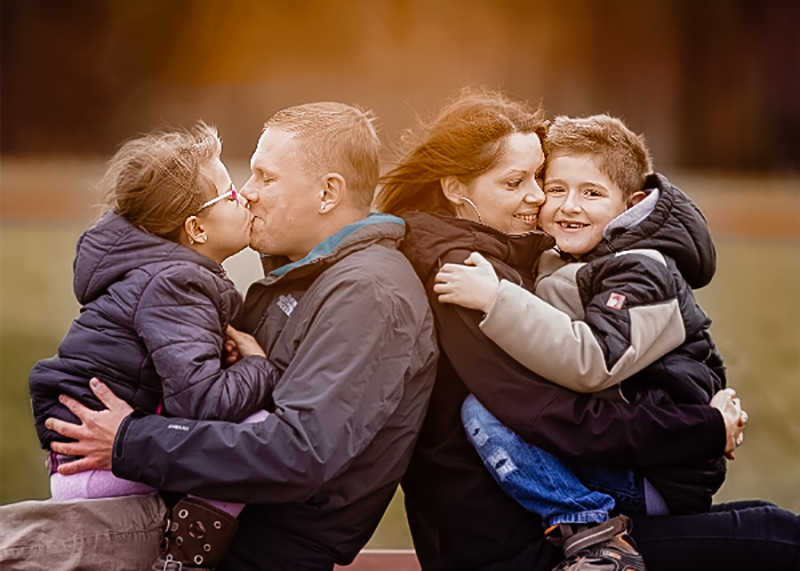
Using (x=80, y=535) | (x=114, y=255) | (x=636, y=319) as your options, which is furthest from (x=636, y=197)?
(x=80, y=535)

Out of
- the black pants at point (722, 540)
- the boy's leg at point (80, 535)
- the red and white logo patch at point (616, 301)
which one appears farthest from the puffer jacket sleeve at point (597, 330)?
the boy's leg at point (80, 535)

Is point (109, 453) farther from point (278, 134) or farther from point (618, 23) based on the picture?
point (618, 23)

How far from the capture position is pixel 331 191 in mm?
2199

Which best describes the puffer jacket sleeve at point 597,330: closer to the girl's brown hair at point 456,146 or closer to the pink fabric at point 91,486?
the girl's brown hair at point 456,146

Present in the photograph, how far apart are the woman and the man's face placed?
261 millimetres

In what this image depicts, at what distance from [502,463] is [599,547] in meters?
0.30

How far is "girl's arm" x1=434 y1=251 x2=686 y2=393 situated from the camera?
193 centimetres

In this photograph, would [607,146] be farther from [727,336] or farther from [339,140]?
[727,336]

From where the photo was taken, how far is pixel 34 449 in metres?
6.19

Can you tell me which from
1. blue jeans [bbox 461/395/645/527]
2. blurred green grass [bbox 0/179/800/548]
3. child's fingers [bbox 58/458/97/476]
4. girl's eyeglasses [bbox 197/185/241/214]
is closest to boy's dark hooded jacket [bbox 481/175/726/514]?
blue jeans [bbox 461/395/645/527]

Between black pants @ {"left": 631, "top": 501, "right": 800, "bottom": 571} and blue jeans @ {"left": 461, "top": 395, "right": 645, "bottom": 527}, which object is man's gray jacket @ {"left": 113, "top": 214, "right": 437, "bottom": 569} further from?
black pants @ {"left": 631, "top": 501, "right": 800, "bottom": 571}

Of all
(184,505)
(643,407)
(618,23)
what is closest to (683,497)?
(643,407)

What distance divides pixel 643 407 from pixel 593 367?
0.21m

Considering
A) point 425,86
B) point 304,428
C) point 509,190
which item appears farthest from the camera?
point 425,86
